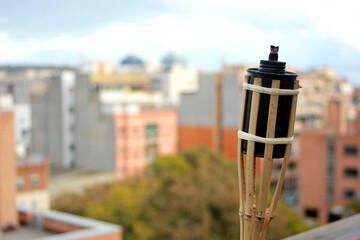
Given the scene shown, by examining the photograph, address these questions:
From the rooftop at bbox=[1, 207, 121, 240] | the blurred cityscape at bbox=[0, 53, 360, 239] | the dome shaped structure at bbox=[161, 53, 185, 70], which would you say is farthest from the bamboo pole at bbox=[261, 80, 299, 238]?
the dome shaped structure at bbox=[161, 53, 185, 70]

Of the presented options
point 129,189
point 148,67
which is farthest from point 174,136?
point 148,67

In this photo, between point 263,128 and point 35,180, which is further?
point 35,180

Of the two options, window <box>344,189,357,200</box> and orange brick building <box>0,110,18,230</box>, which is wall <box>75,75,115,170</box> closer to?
window <box>344,189,357,200</box>

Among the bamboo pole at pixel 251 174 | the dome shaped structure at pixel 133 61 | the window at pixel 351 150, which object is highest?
the bamboo pole at pixel 251 174

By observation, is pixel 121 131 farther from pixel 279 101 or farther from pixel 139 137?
pixel 279 101

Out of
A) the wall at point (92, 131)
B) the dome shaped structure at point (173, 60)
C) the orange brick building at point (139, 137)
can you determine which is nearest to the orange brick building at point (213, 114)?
the orange brick building at point (139, 137)

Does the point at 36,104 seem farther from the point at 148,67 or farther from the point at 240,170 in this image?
the point at 240,170

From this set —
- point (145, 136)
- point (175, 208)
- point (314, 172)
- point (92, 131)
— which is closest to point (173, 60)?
point (92, 131)

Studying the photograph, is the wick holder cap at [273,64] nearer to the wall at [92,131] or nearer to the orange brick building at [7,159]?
the orange brick building at [7,159]
